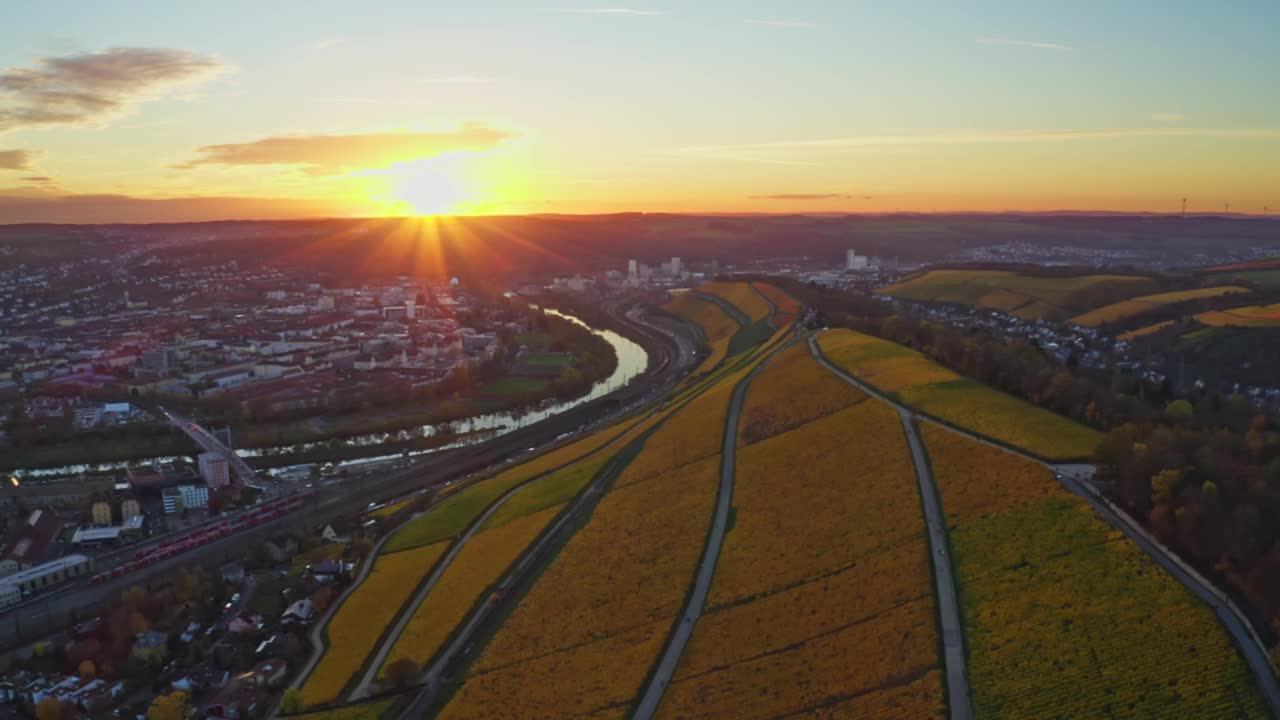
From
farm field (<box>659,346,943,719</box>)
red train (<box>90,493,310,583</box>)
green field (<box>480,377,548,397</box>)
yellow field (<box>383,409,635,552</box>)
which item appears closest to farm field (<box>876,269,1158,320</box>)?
green field (<box>480,377,548,397</box>)

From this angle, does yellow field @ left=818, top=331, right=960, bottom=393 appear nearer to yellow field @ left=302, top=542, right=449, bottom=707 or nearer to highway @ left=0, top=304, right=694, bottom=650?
highway @ left=0, top=304, right=694, bottom=650

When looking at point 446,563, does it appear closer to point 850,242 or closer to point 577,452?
point 577,452

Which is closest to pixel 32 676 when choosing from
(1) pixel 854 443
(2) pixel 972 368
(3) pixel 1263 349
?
(1) pixel 854 443

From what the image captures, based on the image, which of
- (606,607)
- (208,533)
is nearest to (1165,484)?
(606,607)

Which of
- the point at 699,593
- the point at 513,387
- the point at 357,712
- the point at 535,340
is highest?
the point at 535,340

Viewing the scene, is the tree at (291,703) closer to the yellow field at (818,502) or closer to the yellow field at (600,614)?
the yellow field at (600,614)

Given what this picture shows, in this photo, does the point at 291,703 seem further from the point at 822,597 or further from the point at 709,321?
the point at 709,321
